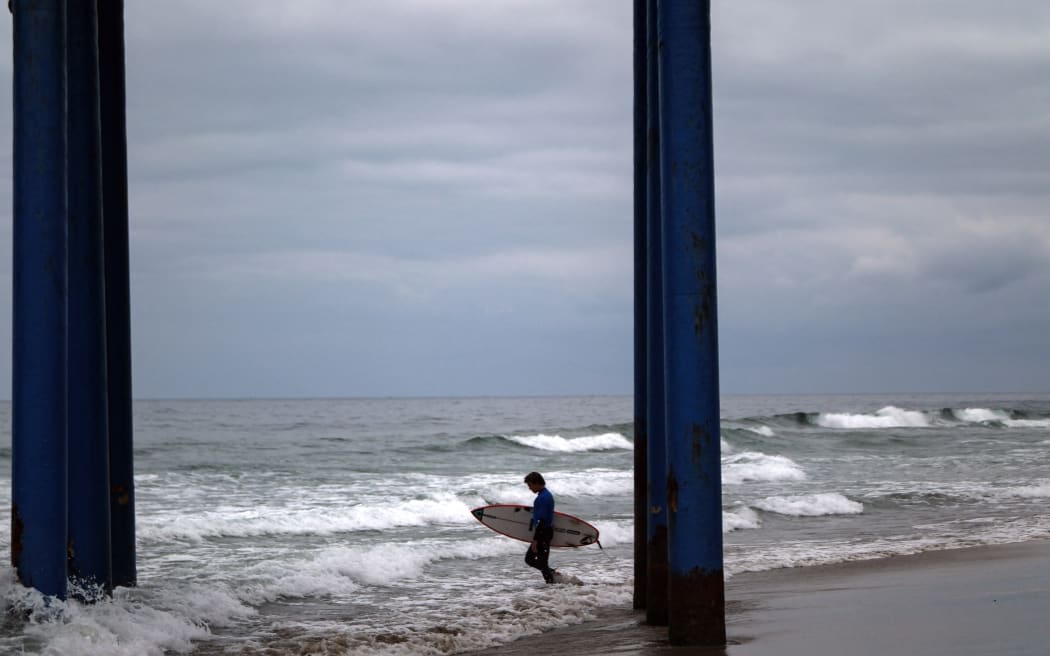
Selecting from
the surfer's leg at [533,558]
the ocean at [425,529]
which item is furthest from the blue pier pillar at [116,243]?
the surfer's leg at [533,558]

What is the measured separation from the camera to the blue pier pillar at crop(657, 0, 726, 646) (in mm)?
6152

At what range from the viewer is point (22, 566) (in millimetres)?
7410

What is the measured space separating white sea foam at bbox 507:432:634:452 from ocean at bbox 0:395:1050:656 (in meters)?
0.14

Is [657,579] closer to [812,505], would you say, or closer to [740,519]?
[740,519]

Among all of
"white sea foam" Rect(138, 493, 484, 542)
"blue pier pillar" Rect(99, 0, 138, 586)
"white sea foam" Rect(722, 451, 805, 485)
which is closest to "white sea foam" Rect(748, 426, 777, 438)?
"white sea foam" Rect(722, 451, 805, 485)

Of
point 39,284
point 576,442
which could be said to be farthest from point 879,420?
point 39,284

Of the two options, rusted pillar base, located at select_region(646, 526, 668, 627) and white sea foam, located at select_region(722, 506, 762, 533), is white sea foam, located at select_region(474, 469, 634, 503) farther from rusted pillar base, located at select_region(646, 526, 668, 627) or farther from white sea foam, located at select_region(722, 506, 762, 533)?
rusted pillar base, located at select_region(646, 526, 668, 627)

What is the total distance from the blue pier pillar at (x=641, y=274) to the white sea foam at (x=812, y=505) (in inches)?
466

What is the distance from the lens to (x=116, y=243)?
9.36m

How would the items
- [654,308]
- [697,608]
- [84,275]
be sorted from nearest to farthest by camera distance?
[697,608] → [654,308] → [84,275]

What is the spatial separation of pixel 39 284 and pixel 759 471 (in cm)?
2283

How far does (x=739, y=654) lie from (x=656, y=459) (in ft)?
4.64

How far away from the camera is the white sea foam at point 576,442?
125ft

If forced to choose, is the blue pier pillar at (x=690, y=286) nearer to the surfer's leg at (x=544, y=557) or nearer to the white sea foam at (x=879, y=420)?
the surfer's leg at (x=544, y=557)
